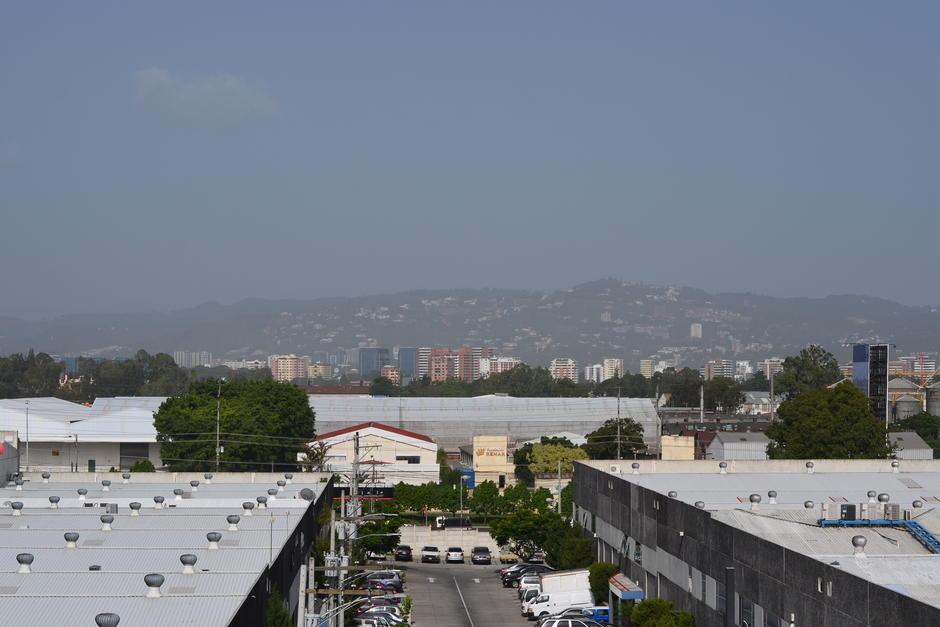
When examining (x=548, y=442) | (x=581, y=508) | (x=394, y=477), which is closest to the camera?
(x=581, y=508)

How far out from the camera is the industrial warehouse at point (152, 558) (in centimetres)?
1555

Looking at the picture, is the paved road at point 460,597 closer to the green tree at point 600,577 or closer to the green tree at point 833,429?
the green tree at point 600,577

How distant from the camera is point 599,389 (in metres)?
188

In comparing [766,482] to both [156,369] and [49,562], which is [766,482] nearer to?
[49,562]

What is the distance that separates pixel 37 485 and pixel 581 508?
596 inches

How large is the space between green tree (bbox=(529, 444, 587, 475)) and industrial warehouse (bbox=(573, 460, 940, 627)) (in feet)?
110

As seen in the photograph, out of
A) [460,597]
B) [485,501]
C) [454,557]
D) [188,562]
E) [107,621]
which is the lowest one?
[454,557]

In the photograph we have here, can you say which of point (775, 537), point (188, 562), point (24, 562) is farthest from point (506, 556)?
point (24, 562)

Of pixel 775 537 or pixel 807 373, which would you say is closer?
pixel 775 537

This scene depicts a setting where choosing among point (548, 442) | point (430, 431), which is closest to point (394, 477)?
point (548, 442)

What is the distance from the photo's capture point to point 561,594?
1320 inches

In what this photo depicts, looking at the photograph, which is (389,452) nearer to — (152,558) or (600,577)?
(600,577)

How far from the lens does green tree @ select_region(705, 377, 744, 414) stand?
468ft

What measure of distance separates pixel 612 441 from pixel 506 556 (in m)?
31.4
